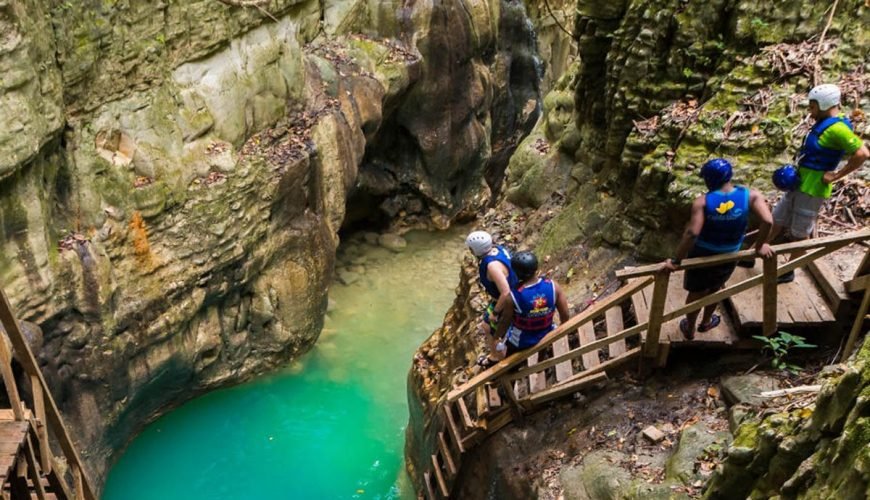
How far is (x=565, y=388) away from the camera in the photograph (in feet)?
22.1

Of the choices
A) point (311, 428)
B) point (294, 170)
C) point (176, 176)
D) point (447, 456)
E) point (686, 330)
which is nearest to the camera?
point (686, 330)

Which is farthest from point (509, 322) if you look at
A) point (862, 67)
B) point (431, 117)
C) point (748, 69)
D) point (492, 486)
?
point (431, 117)

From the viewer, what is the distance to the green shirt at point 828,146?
561cm

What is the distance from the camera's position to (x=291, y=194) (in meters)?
13.6

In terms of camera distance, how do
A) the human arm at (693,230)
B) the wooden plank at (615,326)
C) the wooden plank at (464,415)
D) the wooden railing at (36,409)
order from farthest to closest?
the wooden plank at (464,415)
the wooden plank at (615,326)
the human arm at (693,230)
the wooden railing at (36,409)

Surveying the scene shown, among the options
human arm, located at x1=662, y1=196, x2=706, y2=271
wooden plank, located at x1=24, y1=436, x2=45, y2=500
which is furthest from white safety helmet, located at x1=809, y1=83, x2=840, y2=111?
wooden plank, located at x1=24, y1=436, x2=45, y2=500

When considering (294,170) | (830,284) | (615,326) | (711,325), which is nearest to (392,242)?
(294,170)

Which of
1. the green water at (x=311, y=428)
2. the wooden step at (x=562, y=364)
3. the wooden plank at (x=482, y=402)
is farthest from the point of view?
the green water at (x=311, y=428)

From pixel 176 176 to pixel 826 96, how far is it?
9.56 meters

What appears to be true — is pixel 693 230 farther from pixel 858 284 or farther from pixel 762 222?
pixel 858 284

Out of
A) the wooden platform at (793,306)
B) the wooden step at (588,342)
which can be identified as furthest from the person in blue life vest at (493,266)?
the wooden platform at (793,306)

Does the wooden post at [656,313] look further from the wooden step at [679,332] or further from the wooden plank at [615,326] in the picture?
the wooden plank at [615,326]

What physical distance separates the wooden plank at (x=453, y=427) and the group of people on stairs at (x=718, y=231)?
1318 millimetres

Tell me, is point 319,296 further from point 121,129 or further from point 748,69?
point 748,69
